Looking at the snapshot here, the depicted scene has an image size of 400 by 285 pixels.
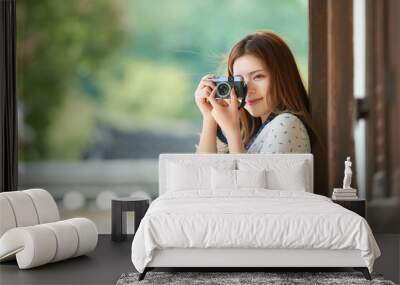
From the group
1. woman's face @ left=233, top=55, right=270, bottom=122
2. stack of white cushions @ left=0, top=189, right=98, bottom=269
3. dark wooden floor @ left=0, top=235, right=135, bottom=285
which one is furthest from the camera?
woman's face @ left=233, top=55, right=270, bottom=122

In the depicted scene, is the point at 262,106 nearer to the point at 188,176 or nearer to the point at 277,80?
the point at 277,80

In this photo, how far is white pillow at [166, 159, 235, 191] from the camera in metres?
5.86

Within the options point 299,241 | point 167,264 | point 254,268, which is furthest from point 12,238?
point 299,241

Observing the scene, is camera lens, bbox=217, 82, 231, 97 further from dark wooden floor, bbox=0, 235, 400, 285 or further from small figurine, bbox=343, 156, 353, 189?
dark wooden floor, bbox=0, 235, 400, 285

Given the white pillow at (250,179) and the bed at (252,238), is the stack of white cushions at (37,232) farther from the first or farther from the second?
the white pillow at (250,179)

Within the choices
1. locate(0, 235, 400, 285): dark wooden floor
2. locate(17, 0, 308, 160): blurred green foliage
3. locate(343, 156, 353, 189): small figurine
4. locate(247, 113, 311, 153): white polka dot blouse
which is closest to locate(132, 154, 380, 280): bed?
locate(0, 235, 400, 285): dark wooden floor

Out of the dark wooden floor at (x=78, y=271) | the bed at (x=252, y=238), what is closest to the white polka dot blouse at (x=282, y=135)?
the dark wooden floor at (x=78, y=271)

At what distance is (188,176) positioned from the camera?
5.90m

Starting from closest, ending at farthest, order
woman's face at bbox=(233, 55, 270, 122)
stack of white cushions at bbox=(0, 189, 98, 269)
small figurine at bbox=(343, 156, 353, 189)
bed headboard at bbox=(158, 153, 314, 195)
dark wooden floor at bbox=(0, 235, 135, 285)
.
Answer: dark wooden floor at bbox=(0, 235, 135, 285), stack of white cushions at bbox=(0, 189, 98, 269), small figurine at bbox=(343, 156, 353, 189), bed headboard at bbox=(158, 153, 314, 195), woman's face at bbox=(233, 55, 270, 122)

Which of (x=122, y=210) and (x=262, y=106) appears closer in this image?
(x=122, y=210)

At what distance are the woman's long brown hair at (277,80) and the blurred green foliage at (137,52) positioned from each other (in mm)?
82

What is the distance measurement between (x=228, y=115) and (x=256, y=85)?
0.41 m

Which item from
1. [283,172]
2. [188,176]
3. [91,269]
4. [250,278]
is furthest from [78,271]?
[283,172]

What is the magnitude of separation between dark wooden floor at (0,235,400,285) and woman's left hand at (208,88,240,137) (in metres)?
1.66
